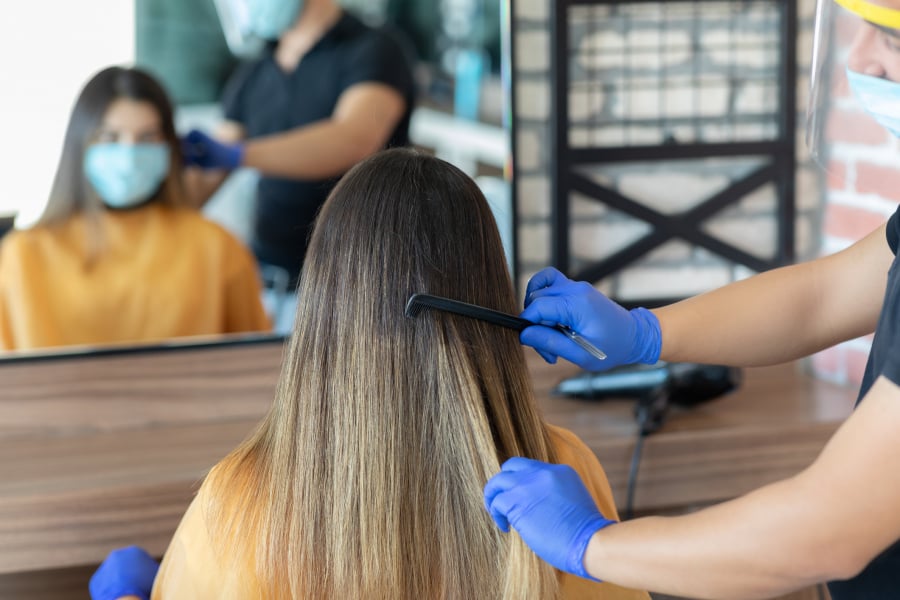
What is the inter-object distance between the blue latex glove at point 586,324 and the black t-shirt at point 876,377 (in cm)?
28

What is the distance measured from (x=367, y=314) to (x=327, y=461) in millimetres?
161

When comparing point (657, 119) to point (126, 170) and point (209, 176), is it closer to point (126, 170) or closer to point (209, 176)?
point (209, 176)

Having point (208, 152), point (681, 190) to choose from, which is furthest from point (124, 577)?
point (681, 190)

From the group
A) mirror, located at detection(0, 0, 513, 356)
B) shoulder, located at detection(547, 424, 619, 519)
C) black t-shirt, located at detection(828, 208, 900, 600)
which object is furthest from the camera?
mirror, located at detection(0, 0, 513, 356)

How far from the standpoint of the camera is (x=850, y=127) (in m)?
1.18

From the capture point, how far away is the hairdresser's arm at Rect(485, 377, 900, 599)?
753mm

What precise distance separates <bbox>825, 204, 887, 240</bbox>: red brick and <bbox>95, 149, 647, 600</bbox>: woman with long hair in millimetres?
1219

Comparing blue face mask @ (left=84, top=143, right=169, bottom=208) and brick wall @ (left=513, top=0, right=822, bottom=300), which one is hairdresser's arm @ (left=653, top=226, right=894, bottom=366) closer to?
brick wall @ (left=513, top=0, right=822, bottom=300)

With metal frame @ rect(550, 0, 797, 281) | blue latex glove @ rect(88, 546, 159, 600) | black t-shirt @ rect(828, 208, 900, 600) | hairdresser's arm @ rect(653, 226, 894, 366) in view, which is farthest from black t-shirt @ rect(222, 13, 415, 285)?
black t-shirt @ rect(828, 208, 900, 600)

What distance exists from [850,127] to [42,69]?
1.31 meters

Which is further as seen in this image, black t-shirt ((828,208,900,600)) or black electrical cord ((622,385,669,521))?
black electrical cord ((622,385,669,521))

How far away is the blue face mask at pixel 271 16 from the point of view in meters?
1.71

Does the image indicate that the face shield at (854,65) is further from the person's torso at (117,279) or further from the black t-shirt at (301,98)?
the person's torso at (117,279)

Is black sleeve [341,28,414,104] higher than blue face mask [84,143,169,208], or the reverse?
black sleeve [341,28,414,104]
